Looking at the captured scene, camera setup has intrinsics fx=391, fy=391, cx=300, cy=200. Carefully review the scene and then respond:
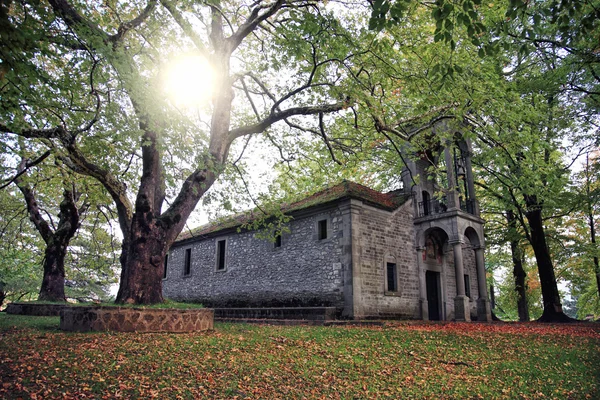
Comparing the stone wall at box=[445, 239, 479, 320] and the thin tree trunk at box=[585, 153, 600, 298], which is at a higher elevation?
the thin tree trunk at box=[585, 153, 600, 298]

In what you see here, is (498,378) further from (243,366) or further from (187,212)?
(187,212)

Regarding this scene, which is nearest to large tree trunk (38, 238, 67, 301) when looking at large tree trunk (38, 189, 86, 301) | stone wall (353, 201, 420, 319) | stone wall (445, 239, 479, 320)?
large tree trunk (38, 189, 86, 301)

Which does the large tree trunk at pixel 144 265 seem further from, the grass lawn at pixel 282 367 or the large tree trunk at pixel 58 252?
the large tree trunk at pixel 58 252

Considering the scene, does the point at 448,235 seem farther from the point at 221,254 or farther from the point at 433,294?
the point at 221,254

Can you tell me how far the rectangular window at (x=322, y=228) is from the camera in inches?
682

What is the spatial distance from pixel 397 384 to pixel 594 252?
60.2 feet

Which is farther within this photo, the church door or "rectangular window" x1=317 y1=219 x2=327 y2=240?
the church door

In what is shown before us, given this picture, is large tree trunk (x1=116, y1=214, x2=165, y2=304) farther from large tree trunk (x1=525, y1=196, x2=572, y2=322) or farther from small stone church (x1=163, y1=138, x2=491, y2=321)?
large tree trunk (x1=525, y1=196, x2=572, y2=322)

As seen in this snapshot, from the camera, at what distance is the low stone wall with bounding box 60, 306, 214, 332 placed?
848cm

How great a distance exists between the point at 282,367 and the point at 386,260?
11.3 meters

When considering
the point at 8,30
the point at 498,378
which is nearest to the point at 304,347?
the point at 498,378

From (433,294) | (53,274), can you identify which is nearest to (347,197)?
(433,294)

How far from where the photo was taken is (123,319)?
338 inches

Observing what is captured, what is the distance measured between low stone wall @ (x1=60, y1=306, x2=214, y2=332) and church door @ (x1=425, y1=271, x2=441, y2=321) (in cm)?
1324
